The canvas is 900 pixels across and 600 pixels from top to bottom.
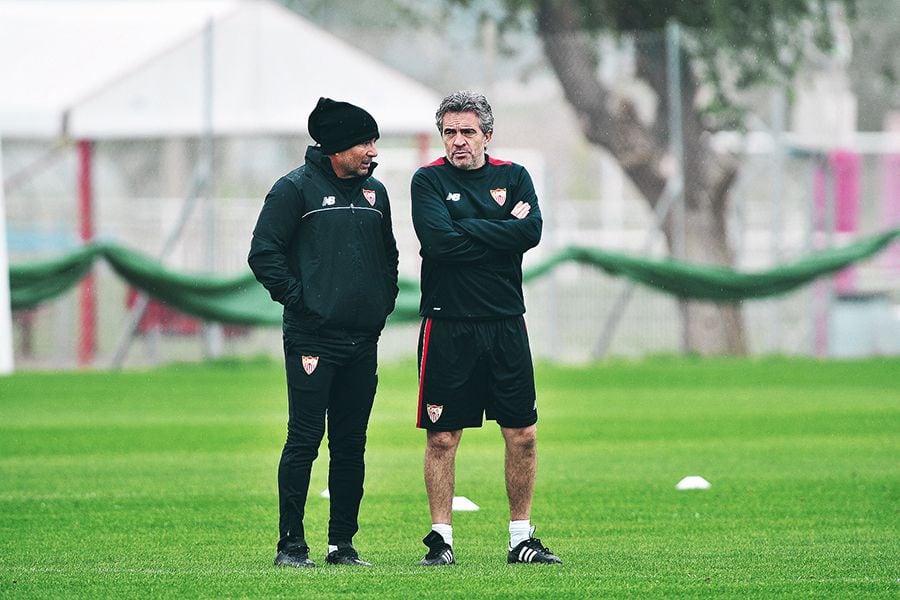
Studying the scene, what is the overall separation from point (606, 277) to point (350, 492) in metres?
13.1

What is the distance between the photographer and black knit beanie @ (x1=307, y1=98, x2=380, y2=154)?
289 inches

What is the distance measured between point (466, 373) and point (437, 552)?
81 cm

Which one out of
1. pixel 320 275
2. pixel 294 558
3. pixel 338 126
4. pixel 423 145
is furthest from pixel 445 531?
pixel 423 145

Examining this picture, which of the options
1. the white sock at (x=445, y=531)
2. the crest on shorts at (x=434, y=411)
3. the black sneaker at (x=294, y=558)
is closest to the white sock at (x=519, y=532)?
the white sock at (x=445, y=531)

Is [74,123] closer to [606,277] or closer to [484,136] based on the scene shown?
[606,277]

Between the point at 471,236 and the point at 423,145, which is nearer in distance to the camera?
the point at 471,236

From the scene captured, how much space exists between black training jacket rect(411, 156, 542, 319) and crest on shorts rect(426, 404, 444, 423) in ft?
1.33

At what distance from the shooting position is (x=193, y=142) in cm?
2111

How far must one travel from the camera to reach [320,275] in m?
7.35

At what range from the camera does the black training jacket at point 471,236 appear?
7391mm

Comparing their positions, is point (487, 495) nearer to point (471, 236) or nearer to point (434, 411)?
point (434, 411)

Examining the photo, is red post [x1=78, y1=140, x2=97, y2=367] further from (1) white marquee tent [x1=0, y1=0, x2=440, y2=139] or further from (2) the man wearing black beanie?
(2) the man wearing black beanie

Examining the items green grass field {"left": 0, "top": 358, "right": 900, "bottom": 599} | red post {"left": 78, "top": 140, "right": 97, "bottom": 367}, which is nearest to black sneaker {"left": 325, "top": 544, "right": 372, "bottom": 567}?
green grass field {"left": 0, "top": 358, "right": 900, "bottom": 599}

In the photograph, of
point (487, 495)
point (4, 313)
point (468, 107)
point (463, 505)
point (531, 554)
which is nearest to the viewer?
point (468, 107)
